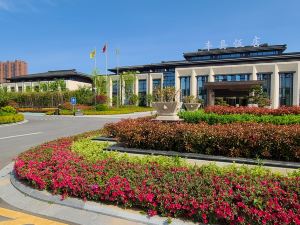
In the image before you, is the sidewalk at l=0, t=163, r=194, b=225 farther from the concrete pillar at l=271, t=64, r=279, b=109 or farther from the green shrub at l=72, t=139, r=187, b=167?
the concrete pillar at l=271, t=64, r=279, b=109

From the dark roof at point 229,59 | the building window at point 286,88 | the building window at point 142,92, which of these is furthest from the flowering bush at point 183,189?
the building window at point 142,92

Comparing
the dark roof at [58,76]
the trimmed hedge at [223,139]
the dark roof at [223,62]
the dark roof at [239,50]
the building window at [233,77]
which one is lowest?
the trimmed hedge at [223,139]

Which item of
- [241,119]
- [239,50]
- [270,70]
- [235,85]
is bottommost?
[241,119]

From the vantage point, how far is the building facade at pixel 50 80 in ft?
241

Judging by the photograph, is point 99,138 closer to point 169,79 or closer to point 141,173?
point 141,173

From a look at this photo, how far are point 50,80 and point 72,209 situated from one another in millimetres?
79089

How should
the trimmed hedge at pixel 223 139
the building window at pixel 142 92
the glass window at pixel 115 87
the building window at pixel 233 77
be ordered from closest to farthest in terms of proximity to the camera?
the trimmed hedge at pixel 223 139
the building window at pixel 233 77
the building window at pixel 142 92
the glass window at pixel 115 87

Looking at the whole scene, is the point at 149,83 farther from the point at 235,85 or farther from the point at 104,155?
the point at 104,155

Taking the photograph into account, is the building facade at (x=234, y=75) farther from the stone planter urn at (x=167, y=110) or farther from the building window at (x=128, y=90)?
the stone planter urn at (x=167, y=110)

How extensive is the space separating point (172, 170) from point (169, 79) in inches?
2505

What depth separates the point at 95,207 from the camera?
4.54m

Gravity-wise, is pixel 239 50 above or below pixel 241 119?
above

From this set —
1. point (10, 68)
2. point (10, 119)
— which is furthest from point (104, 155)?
point (10, 68)

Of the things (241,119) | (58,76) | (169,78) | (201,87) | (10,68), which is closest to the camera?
(241,119)
